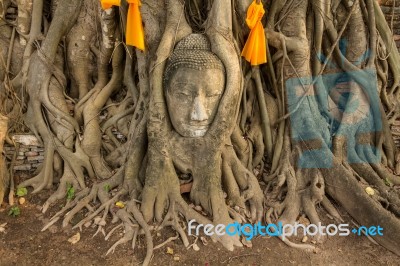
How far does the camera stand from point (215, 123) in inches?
119

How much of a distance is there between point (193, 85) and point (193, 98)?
5.1 inches

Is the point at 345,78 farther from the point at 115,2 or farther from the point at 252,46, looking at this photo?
the point at 115,2

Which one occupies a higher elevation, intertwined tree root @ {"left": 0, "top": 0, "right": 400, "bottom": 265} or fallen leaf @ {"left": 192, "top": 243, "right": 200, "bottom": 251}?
intertwined tree root @ {"left": 0, "top": 0, "right": 400, "bottom": 265}

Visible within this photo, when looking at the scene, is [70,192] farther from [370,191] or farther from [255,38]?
[370,191]

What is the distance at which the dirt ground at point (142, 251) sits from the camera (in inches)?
101

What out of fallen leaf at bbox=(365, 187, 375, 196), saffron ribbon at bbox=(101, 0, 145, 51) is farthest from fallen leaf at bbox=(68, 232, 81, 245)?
fallen leaf at bbox=(365, 187, 375, 196)

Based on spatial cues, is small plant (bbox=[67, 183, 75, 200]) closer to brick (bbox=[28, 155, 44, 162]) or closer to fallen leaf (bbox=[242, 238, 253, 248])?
brick (bbox=[28, 155, 44, 162])

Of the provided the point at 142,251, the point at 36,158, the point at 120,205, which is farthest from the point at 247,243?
the point at 36,158

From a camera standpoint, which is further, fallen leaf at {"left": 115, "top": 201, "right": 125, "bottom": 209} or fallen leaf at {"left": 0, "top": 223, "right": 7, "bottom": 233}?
fallen leaf at {"left": 115, "top": 201, "right": 125, "bottom": 209}

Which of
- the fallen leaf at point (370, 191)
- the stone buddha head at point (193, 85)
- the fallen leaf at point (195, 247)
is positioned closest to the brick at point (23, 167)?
the stone buddha head at point (193, 85)

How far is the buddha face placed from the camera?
2916 millimetres

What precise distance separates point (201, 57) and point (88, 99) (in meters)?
1.65

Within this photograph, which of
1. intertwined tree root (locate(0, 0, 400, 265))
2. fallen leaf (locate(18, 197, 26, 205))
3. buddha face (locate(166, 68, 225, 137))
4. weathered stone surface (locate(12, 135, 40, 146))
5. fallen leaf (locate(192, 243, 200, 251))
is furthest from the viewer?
weathered stone surface (locate(12, 135, 40, 146))

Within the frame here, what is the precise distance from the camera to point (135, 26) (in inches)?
120
